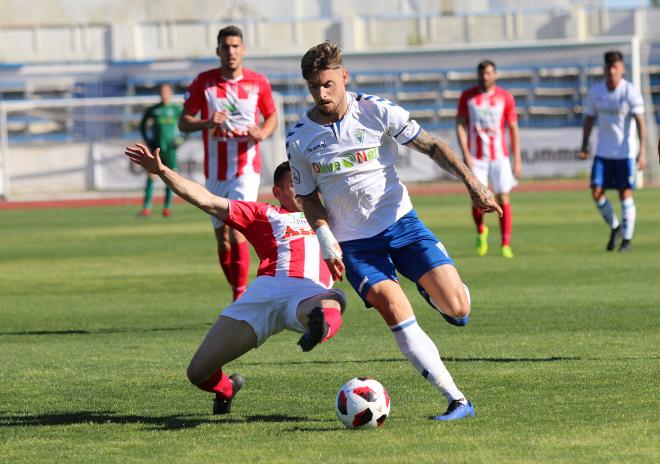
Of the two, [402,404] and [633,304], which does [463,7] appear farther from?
[402,404]

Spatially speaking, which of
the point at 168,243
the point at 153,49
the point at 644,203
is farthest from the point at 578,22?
the point at 168,243

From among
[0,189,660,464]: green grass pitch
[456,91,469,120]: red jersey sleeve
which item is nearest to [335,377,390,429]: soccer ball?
[0,189,660,464]: green grass pitch

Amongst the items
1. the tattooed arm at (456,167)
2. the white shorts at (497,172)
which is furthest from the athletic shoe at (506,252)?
the tattooed arm at (456,167)

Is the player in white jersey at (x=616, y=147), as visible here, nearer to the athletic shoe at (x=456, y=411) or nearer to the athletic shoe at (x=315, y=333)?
the athletic shoe at (x=456, y=411)

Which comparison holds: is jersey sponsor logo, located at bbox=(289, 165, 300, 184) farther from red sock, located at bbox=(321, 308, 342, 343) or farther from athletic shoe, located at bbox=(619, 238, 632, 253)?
athletic shoe, located at bbox=(619, 238, 632, 253)

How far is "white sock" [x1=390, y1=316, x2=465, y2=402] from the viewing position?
251 inches

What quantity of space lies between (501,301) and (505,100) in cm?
562

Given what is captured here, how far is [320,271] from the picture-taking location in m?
7.25

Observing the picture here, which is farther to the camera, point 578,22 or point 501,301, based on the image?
point 578,22

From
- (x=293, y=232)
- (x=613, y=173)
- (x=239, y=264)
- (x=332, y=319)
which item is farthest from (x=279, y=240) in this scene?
(x=613, y=173)

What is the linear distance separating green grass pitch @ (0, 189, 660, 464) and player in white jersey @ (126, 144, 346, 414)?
0.87 ft

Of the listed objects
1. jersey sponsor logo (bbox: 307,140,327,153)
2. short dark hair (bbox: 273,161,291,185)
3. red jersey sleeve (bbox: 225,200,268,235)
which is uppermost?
jersey sponsor logo (bbox: 307,140,327,153)

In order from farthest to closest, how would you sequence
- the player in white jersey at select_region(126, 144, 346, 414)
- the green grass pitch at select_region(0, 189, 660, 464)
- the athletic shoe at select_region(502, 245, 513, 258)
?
the athletic shoe at select_region(502, 245, 513, 258) → the player in white jersey at select_region(126, 144, 346, 414) → the green grass pitch at select_region(0, 189, 660, 464)

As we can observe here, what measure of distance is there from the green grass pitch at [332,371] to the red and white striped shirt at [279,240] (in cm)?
72
